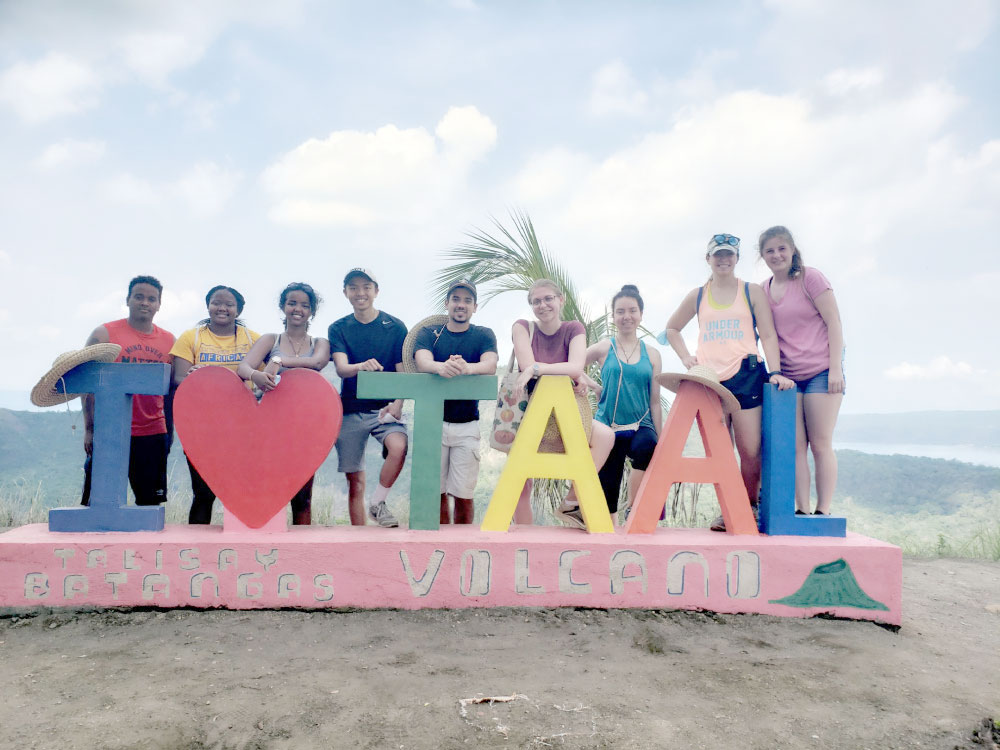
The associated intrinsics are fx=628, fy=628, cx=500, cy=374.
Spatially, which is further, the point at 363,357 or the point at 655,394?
the point at 655,394

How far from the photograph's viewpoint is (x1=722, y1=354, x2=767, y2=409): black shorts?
3562mm

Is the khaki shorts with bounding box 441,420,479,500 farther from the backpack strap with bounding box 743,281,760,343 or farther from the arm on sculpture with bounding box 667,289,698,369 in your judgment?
the backpack strap with bounding box 743,281,760,343

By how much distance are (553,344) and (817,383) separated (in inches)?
58.6

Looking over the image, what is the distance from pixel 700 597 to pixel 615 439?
99cm

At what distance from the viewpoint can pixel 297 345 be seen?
366 cm

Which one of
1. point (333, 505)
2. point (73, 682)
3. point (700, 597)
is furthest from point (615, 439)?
point (333, 505)

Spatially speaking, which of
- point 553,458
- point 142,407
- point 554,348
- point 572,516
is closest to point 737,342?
point 554,348

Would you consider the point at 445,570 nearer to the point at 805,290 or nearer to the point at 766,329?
the point at 766,329

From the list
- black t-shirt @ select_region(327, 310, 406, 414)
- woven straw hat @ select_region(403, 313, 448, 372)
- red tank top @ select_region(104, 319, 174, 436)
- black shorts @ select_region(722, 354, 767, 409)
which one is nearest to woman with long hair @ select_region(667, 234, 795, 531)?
black shorts @ select_region(722, 354, 767, 409)

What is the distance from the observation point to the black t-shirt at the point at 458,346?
142 inches

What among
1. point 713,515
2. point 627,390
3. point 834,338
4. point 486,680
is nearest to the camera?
point 486,680

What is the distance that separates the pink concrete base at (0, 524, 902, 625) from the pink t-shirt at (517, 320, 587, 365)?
100 cm

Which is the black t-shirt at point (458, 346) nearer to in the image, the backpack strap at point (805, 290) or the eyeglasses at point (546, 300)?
the eyeglasses at point (546, 300)

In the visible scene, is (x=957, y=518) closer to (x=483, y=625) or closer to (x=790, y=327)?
(x=790, y=327)
